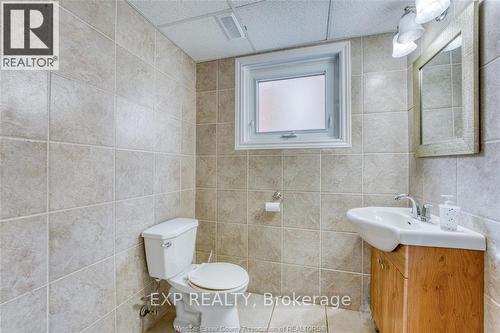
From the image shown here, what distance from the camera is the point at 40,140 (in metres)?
0.92

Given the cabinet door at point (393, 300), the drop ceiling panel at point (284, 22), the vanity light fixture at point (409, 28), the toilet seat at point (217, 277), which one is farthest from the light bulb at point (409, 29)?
the toilet seat at point (217, 277)

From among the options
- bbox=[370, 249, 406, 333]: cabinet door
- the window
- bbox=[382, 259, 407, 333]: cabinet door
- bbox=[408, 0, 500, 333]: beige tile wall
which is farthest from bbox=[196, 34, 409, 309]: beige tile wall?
bbox=[408, 0, 500, 333]: beige tile wall

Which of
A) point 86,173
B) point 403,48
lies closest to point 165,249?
point 86,173

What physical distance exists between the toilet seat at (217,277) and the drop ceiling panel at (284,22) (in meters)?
1.67

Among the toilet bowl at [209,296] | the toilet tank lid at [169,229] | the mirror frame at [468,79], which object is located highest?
the mirror frame at [468,79]

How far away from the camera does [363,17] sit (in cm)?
147

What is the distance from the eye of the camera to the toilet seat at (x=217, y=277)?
1.33 meters

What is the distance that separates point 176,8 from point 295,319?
2.23m

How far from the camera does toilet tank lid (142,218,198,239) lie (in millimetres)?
1411

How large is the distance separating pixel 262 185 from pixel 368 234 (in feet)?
2.91

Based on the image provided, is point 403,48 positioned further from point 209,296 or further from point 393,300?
point 209,296

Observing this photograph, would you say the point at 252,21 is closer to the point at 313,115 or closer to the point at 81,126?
the point at 313,115

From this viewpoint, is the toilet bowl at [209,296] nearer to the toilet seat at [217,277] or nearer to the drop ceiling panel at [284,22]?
the toilet seat at [217,277]

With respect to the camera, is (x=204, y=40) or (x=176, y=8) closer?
(x=176, y=8)
